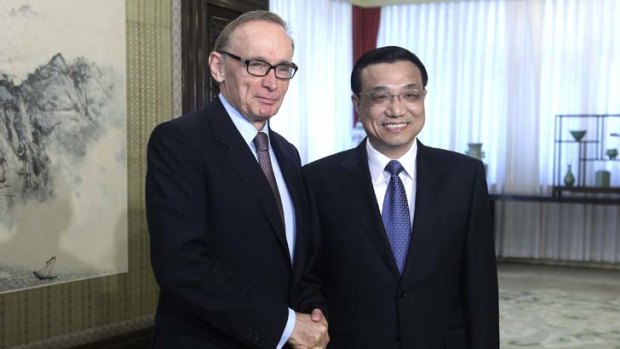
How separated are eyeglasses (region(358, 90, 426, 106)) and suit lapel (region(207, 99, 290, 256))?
42cm

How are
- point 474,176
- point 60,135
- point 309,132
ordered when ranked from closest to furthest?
1. point 474,176
2. point 60,135
3. point 309,132

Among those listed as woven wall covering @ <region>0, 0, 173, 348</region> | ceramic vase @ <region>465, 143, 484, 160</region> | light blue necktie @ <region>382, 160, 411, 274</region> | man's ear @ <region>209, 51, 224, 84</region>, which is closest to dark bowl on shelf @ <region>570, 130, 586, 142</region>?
ceramic vase @ <region>465, 143, 484, 160</region>

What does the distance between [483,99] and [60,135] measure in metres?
5.60

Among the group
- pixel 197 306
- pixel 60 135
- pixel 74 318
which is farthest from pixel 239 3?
pixel 197 306

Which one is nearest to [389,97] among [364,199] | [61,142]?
[364,199]

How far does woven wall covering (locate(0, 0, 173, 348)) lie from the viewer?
3486 millimetres

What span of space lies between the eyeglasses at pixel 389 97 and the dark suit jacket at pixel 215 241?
16.1 inches

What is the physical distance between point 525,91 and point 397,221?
638 cm

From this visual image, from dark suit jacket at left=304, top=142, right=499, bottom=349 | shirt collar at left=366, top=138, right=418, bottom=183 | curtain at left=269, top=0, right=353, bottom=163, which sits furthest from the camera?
curtain at left=269, top=0, right=353, bottom=163

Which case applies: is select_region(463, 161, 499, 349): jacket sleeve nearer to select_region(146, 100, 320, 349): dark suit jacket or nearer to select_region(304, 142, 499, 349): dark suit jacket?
select_region(304, 142, 499, 349): dark suit jacket

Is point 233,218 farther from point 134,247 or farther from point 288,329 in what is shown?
point 134,247

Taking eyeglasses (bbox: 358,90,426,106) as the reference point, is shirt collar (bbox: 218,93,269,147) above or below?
below

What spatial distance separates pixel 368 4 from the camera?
8.57 m

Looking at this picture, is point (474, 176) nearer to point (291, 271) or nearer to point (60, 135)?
point (291, 271)
